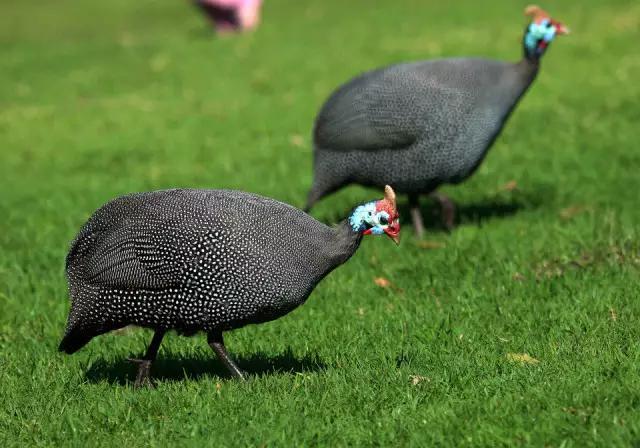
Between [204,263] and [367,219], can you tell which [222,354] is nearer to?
[204,263]

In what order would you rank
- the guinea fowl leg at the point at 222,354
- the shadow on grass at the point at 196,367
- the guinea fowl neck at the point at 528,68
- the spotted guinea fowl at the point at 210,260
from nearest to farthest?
the spotted guinea fowl at the point at 210,260
the guinea fowl leg at the point at 222,354
the shadow on grass at the point at 196,367
the guinea fowl neck at the point at 528,68

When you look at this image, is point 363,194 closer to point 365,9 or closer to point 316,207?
point 316,207

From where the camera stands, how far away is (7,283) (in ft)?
19.9

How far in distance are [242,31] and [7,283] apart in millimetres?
9902

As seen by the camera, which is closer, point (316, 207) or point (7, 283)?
point (7, 283)

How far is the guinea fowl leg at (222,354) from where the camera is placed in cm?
439

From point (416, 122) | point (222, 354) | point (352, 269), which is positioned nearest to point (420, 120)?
point (416, 122)

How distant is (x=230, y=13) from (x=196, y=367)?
1135 cm

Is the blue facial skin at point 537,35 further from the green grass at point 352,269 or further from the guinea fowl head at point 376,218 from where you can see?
the guinea fowl head at point 376,218

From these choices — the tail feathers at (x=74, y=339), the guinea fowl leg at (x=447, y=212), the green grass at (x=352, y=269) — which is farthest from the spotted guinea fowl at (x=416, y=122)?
the tail feathers at (x=74, y=339)

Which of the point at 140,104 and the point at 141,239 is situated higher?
the point at 141,239

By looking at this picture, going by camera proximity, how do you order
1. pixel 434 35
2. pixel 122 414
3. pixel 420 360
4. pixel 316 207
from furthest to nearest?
pixel 434 35
pixel 316 207
pixel 420 360
pixel 122 414

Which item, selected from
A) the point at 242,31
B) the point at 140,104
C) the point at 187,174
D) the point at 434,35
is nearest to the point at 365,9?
the point at 242,31

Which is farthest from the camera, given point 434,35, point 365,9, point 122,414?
point 365,9
